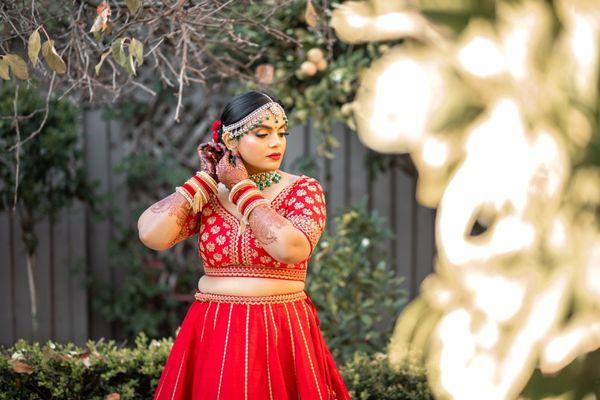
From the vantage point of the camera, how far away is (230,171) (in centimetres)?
206

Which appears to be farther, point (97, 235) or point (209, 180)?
point (97, 235)

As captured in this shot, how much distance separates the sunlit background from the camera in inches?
36.6

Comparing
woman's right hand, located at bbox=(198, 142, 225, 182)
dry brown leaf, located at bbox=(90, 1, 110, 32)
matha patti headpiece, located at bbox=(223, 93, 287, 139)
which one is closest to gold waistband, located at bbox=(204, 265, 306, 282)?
woman's right hand, located at bbox=(198, 142, 225, 182)

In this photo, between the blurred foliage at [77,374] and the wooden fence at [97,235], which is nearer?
the blurred foliage at [77,374]

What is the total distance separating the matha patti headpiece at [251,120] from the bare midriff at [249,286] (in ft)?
1.19

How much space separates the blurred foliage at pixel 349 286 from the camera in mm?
3730

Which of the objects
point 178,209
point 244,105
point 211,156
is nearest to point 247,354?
point 178,209

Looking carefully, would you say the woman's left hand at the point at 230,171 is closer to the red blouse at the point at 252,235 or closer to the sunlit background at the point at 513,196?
the red blouse at the point at 252,235

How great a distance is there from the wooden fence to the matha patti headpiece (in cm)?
261

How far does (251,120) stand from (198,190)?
8.7 inches

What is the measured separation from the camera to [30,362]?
2.90m

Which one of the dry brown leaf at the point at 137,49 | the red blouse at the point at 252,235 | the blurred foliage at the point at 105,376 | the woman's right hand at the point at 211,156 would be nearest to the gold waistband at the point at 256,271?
the red blouse at the point at 252,235

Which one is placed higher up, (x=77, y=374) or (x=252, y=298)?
(x=252, y=298)

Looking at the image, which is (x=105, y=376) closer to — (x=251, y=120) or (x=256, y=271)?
(x=256, y=271)
